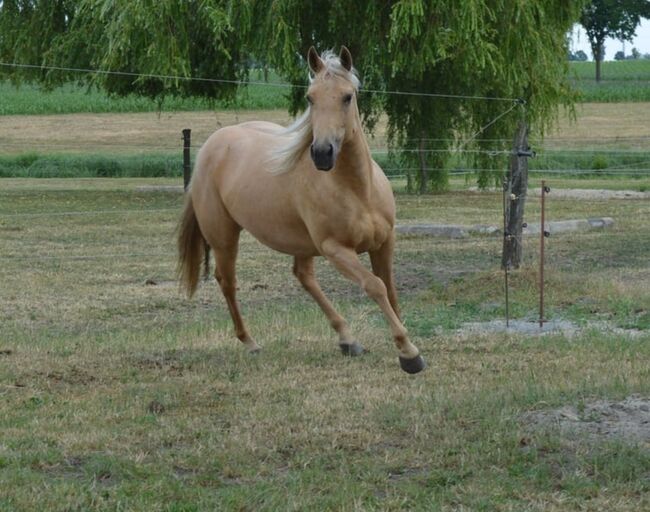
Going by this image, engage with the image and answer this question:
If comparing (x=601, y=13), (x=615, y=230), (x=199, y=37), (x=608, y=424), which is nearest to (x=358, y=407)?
(x=608, y=424)

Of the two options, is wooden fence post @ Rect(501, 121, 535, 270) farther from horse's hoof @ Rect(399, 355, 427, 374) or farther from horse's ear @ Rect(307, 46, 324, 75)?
horse's hoof @ Rect(399, 355, 427, 374)

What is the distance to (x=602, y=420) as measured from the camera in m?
6.00

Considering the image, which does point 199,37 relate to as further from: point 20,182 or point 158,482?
point 158,482

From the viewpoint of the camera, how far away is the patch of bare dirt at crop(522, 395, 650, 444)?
575cm

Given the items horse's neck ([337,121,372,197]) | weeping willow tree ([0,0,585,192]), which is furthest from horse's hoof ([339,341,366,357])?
weeping willow tree ([0,0,585,192])

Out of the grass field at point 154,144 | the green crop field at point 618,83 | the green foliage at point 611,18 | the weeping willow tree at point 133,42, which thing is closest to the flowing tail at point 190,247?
the weeping willow tree at point 133,42

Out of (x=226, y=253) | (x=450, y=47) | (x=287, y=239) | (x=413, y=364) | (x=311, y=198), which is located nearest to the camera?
(x=413, y=364)

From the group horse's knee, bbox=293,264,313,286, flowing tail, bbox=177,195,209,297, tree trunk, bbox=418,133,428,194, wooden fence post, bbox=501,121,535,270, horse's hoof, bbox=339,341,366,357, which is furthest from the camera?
tree trunk, bbox=418,133,428,194

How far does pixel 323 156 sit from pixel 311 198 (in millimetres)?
834

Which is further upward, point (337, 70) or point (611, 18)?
point (611, 18)

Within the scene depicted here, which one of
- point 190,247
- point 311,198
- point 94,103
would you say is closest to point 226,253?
point 190,247

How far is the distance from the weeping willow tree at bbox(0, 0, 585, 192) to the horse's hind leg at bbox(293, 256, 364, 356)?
7.81 meters

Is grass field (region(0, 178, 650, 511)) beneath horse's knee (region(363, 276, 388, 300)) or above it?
beneath

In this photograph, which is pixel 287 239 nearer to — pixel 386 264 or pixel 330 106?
pixel 386 264
